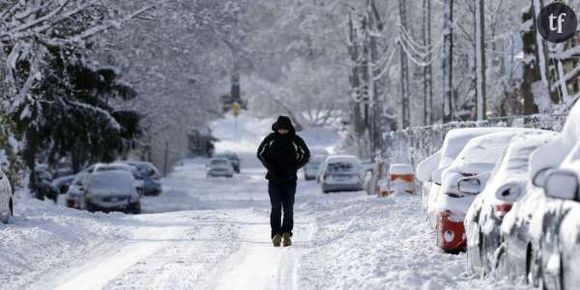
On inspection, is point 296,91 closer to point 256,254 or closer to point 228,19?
point 228,19

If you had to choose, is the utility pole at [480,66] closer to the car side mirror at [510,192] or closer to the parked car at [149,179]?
the parked car at [149,179]

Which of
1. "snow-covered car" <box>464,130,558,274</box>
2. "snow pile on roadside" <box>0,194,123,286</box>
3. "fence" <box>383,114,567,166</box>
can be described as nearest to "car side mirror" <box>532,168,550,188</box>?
"snow-covered car" <box>464,130,558,274</box>

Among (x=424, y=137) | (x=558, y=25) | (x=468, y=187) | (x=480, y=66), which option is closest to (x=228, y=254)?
(x=468, y=187)

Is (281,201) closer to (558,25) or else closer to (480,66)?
(558,25)

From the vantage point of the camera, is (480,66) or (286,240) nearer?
(286,240)

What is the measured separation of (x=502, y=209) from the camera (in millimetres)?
10484

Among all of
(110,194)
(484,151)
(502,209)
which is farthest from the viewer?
(110,194)

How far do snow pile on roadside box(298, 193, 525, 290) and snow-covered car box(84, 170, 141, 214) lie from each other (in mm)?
11508

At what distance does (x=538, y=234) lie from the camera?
8.66 metres

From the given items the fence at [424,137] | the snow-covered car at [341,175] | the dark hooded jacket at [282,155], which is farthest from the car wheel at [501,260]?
the snow-covered car at [341,175]

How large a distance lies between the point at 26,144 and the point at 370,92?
2580 centimetres

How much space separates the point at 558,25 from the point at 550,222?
43.5 feet

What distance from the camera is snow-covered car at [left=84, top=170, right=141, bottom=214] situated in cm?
3216

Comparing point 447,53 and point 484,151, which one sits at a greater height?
point 447,53
